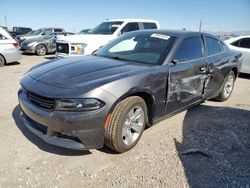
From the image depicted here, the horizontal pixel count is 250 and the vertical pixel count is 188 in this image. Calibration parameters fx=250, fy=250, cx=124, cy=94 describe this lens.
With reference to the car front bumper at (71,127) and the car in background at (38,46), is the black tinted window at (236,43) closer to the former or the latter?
the car front bumper at (71,127)

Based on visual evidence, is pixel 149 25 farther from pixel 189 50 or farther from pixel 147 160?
pixel 147 160

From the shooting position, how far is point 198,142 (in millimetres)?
3760

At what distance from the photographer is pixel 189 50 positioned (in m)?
4.27

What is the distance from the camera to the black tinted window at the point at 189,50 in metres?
3.99

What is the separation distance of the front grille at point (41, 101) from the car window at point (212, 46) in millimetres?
3227

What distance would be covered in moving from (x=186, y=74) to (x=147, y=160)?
1553 millimetres

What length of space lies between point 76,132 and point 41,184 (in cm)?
66

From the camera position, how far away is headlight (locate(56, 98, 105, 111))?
278 cm

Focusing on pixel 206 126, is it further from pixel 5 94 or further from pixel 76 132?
pixel 5 94

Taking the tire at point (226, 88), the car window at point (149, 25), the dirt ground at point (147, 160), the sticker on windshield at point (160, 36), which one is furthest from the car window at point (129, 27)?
the dirt ground at point (147, 160)

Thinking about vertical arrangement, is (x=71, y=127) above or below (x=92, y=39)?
below

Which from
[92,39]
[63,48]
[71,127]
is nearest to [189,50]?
[71,127]

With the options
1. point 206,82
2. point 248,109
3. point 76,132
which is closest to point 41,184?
point 76,132

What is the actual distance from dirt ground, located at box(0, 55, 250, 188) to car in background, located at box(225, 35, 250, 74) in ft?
17.0
